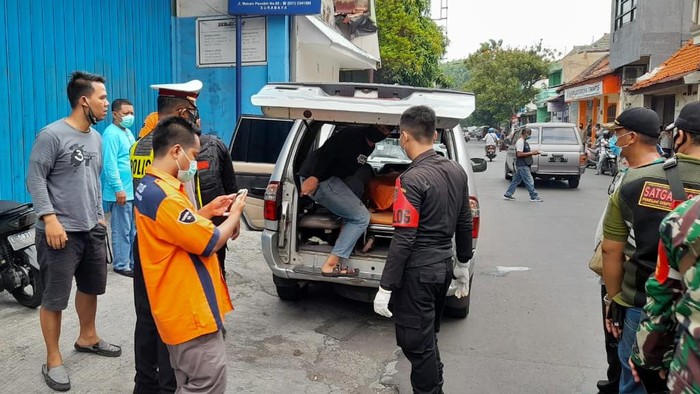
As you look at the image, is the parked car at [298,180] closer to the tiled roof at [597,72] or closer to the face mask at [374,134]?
the face mask at [374,134]

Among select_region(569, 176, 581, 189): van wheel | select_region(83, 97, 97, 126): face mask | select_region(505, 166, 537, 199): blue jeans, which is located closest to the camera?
select_region(83, 97, 97, 126): face mask

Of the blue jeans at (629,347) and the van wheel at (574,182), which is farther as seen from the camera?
the van wheel at (574,182)

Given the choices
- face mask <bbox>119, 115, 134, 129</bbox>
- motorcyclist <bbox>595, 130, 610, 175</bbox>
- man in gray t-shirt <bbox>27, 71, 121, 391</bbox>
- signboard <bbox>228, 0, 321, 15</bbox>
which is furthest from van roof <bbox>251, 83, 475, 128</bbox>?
motorcyclist <bbox>595, 130, 610, 175</bbox>

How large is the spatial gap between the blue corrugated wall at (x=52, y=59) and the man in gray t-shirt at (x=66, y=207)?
3689 millimetres

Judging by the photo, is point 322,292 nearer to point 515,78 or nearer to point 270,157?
point 270,157

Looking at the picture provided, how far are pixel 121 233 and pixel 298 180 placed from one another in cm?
205

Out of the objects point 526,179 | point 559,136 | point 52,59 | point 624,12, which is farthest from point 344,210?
point 624,12

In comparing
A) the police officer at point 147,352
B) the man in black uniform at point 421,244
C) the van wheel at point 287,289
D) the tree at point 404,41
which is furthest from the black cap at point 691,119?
the tree at point 404,41

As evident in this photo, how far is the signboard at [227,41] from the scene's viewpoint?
10.7 m

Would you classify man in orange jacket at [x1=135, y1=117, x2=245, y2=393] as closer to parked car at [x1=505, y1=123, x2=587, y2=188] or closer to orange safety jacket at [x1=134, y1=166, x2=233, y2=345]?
orange safety jacket at [x1=134, y1=166, x2=233, y2=345]

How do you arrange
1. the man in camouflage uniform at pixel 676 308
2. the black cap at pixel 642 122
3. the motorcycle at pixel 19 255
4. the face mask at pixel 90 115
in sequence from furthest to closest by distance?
the motorcycle at pixel 19 255 → the face mask at pixel 90 115 → the black cap at pixel 642 122 → the man in camouflage uniform at pixel 676 308

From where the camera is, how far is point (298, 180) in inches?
209

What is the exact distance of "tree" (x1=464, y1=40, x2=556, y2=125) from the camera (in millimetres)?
51500

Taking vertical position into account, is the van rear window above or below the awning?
below
